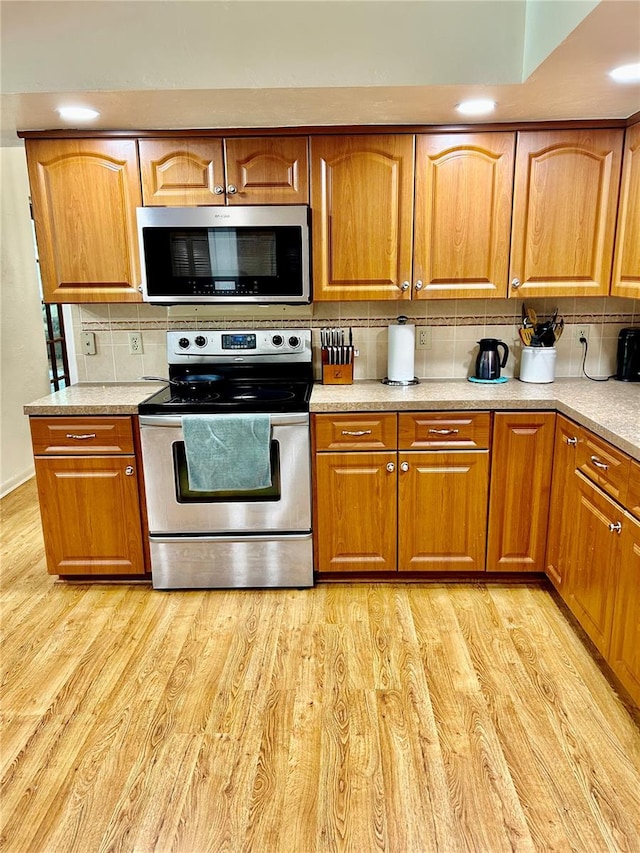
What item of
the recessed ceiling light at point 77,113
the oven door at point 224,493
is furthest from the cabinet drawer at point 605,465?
the recessed ceiling light at point 77,113

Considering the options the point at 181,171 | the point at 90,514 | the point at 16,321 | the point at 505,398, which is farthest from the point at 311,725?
the point at 16,321

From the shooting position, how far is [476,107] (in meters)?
2.32

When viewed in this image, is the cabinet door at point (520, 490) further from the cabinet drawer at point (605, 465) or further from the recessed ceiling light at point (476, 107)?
the recessed ceiling light at point (476, 107)

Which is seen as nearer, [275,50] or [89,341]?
[275,50]

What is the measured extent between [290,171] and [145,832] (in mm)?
2516

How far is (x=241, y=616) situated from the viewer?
256 centimetres

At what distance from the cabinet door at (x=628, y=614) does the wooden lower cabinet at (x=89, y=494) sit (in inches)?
79.2

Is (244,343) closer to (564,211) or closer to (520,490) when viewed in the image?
(520,490)

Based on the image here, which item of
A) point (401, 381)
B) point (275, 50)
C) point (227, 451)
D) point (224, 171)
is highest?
point (275, 50)

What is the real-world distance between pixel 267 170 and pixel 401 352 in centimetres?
105

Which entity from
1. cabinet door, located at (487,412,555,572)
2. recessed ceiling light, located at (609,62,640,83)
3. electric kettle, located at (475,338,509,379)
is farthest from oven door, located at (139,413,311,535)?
recessed ceiling light, located at (609,62,640,83)

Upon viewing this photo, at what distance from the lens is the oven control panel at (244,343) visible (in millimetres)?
3006

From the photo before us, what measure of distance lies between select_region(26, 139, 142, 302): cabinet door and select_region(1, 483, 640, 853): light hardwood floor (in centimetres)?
150

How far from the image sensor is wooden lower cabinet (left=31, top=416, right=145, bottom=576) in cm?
262
